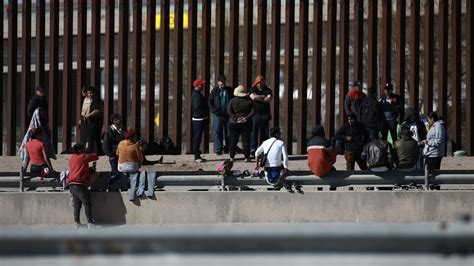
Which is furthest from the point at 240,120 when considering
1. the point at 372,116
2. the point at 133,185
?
the point at 133,185

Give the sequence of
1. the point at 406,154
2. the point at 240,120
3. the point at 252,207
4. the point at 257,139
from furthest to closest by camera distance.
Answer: the point at 257,139 → the point at 240,120 → the point at 406,154 → the point at 252,207

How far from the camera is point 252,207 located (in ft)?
55.1

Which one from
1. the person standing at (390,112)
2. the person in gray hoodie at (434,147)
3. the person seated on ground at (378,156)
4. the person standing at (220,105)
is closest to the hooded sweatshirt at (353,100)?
the person standing at (390,112)

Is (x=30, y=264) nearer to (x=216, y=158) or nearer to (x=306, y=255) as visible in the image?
(x=306, y=255)

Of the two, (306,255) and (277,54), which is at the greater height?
(277,54)

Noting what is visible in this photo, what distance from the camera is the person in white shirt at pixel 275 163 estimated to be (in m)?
16.9

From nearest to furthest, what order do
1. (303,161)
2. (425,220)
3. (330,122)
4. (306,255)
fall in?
(306,255), (425,220), (303,161), (330,122)

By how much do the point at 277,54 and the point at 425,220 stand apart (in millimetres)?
8599

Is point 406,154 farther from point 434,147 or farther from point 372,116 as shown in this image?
point 372,116

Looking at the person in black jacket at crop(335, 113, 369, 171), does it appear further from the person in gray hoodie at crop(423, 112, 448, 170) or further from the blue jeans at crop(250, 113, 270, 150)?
the blue jeans at crop(250, 113, 270, 150)

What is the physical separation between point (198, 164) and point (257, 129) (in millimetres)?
1267

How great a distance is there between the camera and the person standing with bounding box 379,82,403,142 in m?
21.0

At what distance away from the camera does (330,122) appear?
24.6 meters

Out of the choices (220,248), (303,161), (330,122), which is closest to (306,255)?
(220,248)
